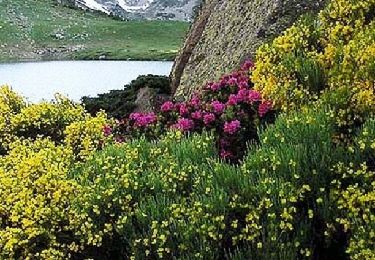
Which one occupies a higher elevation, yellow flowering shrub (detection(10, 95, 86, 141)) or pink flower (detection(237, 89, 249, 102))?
pink flower (detection(237, 89, 249, 102))

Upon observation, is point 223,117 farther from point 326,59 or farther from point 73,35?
point 73,35

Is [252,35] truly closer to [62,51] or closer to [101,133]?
[101,133]

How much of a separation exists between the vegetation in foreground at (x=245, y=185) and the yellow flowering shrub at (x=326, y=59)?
0.02 m

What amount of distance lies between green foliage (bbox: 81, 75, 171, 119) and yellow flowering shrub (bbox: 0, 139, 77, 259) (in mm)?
8727

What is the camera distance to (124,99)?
18.8 m

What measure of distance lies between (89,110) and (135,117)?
807 cm

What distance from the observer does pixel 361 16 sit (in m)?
9.20

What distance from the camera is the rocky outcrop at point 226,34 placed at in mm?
13391

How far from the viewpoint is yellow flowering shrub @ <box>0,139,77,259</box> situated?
7250mm

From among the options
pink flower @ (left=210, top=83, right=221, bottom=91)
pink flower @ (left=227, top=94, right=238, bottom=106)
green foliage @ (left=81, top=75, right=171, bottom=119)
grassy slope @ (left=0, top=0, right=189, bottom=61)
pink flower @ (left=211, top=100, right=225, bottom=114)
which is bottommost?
grassy slope @ (left=0, top=0, right=189, bottom=61)

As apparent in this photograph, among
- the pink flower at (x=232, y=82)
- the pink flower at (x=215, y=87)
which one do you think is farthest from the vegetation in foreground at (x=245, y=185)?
the pink flower at (x=215, y=87)

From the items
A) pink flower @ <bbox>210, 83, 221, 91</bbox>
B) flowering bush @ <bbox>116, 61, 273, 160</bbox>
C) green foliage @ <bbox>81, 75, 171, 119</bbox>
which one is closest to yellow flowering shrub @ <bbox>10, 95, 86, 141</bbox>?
flowering bush @ <bbox>116, 61, 273, 160</bbox>

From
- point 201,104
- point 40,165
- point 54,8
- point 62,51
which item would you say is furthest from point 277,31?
point 54,8

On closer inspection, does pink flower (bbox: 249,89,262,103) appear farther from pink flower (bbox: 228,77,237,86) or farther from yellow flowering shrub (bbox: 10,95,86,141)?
yellow flowering shrub (bbox: 10,95,86,141)
